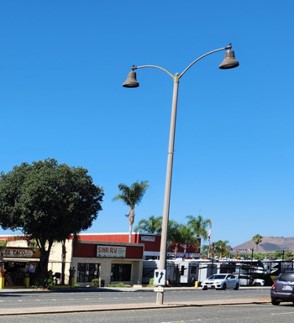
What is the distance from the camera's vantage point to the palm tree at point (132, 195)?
68062 millimetres

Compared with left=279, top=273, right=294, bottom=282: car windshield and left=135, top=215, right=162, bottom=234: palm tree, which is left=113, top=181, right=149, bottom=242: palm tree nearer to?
left=135, top=215, right=162, bottom=234: palm tree

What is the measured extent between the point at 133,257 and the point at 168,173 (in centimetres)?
3603

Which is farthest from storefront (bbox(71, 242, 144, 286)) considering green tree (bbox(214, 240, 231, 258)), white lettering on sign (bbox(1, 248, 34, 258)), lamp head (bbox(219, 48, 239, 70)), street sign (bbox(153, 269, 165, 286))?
green tree (bbox(214, 240, 231, 258))

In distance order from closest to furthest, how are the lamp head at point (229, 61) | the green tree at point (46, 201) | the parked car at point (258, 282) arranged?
the lamp head at point (229, 61), the green tree at point (46, 201), the parked car at point (258, 282)

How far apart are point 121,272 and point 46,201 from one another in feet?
52.3

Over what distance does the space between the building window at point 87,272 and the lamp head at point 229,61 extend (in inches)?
1416

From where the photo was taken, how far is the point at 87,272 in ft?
170

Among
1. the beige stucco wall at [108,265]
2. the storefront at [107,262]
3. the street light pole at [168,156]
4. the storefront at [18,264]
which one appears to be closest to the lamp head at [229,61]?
the street light pole at [168,156]

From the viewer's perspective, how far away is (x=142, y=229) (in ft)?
260

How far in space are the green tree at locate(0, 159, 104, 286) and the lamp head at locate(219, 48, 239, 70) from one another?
26.6 meters

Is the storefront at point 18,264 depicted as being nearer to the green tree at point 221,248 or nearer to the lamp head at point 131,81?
the lamp head at point 131,81

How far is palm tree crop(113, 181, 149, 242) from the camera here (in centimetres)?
6806

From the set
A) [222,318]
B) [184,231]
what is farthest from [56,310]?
[184,231]

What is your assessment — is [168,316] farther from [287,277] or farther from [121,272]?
[121,272]
